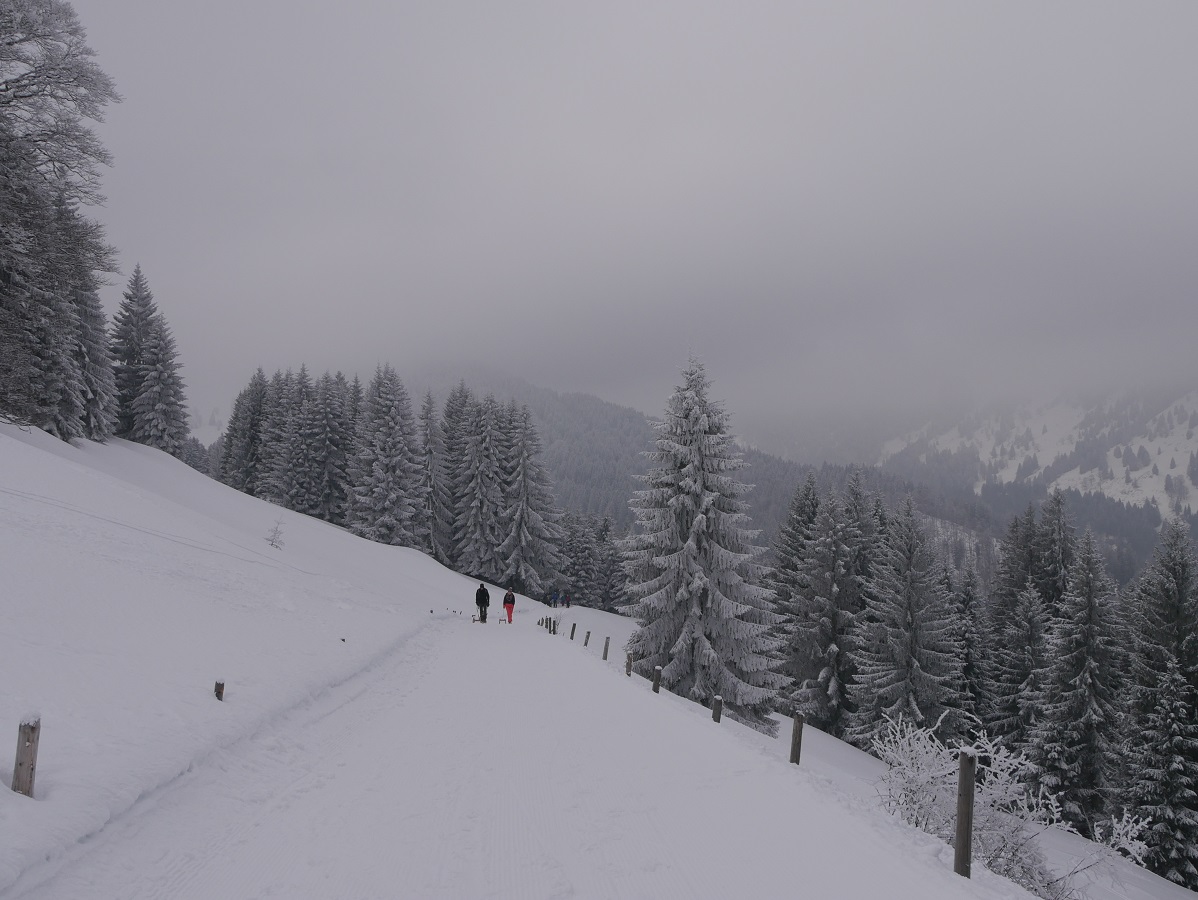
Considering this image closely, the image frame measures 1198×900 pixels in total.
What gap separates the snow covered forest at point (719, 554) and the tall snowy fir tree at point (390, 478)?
7.7 inches

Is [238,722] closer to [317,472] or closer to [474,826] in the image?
[474,826]

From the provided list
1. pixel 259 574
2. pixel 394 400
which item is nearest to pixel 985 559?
pixel 394 400

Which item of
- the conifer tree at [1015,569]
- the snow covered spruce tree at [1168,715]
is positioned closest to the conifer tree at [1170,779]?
the snow covered spruce tree at [1168,715]

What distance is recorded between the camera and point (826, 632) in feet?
109

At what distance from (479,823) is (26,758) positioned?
3842 millimetres

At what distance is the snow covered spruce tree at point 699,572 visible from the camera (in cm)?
2033

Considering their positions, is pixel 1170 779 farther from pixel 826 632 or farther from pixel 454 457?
pixel 454 457

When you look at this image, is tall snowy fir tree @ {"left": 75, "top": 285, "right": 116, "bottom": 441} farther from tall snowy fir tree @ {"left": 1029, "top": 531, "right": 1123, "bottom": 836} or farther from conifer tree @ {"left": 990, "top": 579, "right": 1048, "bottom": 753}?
conifer tree @ {"left": 990, "top": 579, "right": 1048, "bottom": 753}

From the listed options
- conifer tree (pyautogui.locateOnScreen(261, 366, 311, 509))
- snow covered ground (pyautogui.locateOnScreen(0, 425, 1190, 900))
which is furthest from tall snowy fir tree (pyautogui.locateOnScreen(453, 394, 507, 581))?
snow covered ground (pyautogui.locateOnScreen(0, 425, 1190, 900))

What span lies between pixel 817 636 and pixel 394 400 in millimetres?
33942

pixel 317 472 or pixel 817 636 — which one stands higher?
pixel 317 472

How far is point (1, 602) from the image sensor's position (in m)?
8.95

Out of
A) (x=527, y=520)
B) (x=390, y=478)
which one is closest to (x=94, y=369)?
(x=390, y=478)

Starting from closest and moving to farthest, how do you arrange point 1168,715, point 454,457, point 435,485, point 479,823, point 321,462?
1. point 479,823
2. point 1168,715
3. point 435,485
4. point 321,462
5. point 454,457
